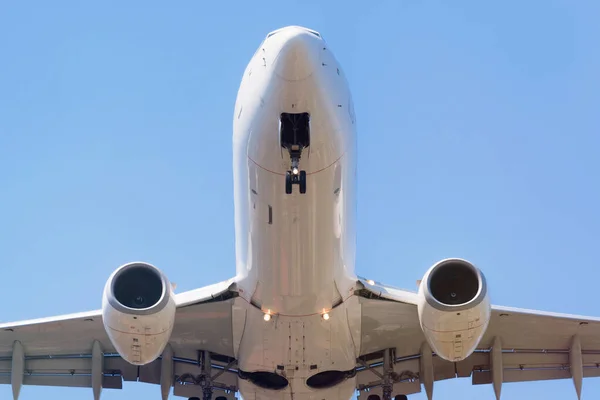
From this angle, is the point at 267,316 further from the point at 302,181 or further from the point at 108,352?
the point at 108,352

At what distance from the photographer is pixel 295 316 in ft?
55.4

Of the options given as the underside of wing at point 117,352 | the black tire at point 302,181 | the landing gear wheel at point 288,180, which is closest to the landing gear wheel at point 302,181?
the black tire at point 302,181

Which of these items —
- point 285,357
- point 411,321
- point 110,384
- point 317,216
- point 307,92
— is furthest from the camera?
point 110,384

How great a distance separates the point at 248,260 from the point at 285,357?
1.93 meters

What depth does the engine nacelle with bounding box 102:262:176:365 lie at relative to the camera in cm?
1589

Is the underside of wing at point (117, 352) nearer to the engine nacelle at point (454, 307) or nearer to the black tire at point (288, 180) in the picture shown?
the black tire at point (288, 180)

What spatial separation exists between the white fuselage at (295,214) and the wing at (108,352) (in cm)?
79

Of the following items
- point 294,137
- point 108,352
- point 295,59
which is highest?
point 295,59

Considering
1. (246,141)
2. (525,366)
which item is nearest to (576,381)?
(525,366)

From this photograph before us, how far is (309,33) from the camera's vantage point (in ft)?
50.3

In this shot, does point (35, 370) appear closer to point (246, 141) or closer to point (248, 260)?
point (248, 260)

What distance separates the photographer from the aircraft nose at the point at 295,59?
580 inches

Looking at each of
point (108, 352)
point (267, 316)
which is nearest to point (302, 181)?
point (267, 316)

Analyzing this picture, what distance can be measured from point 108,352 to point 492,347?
7.28 m
